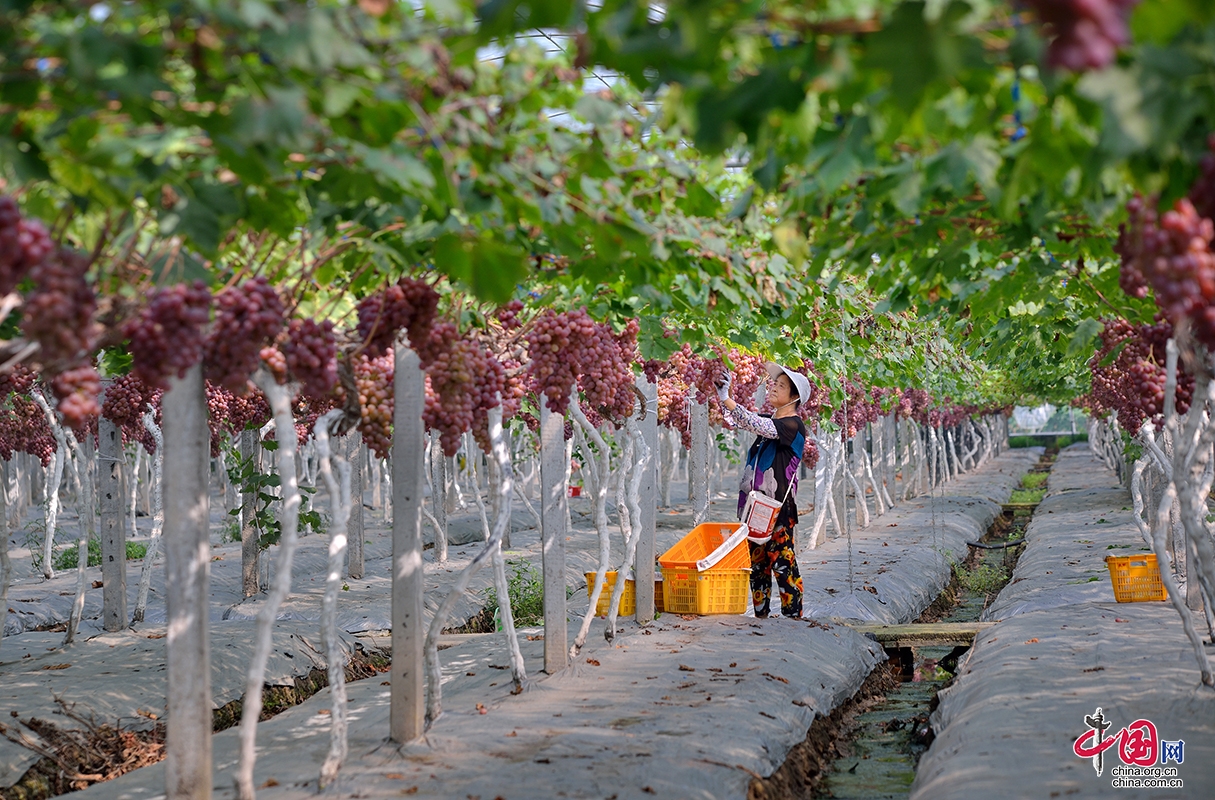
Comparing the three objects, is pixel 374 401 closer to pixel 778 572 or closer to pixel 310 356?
pixel 310 356

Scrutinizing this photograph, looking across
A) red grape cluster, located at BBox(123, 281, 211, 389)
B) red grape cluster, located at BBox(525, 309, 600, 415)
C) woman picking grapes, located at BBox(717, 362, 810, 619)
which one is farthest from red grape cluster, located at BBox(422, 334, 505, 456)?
woman picking grapes, located at BBox(717, 362, 810, 619)

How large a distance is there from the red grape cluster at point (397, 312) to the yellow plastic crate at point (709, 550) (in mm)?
4065

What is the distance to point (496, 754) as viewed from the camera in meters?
4.60

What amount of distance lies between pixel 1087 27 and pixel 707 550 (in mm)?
6969

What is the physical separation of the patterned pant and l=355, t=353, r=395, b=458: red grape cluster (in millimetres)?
3933

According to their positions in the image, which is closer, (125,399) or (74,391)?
(74,391)

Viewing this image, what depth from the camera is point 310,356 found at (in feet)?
11.4

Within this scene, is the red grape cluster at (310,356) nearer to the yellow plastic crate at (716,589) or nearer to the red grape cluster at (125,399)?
the red grape cluster at (125,399)

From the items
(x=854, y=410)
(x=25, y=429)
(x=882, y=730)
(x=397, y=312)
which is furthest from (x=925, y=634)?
(x=25, y=429)

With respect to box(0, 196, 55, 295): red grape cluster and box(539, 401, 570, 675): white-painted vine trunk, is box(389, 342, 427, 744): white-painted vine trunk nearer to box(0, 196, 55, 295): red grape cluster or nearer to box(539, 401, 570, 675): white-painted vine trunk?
box(539, 401, 570, 675): white-painted vine trunk

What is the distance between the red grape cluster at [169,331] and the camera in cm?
304

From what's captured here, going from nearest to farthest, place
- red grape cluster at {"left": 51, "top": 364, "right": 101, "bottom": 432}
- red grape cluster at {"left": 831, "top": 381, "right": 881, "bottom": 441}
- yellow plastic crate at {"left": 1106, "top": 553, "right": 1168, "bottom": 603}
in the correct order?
red grape cluster at {"left": 51, "top": 364, "right": 101, "bottom": 432}, yellow plastic crate at {"left": 1106, "top": 553, "right": 1168, "bottom": 603}, red grape cluster at {"left": 831, "top": 381, "right": 881, "bottom": 441}

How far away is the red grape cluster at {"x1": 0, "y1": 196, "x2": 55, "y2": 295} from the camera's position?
8.20ft

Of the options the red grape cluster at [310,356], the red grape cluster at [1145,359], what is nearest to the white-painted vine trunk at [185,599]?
the red grape cluster at [310,356]
